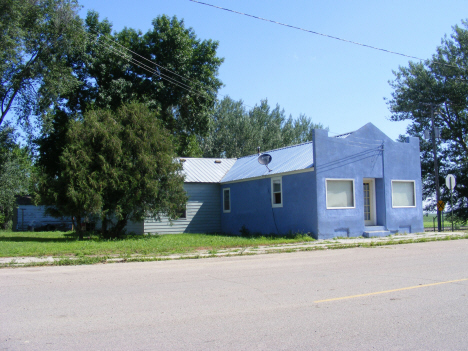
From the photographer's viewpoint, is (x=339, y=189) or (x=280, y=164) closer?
(x=339, y=189)

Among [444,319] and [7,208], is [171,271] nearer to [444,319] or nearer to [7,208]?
[444,319]

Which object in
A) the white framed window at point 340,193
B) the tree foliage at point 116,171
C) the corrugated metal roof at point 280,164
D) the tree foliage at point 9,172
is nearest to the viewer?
the tree foliage at point 116,171

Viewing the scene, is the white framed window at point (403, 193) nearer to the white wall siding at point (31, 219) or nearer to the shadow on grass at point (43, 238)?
the shadow on grass at point (43, 238)

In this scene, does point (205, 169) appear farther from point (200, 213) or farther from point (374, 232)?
point (374, 232)

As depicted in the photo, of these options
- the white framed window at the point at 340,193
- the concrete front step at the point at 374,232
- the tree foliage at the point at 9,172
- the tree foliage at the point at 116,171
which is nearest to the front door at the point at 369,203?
the concrete front step at the point at 374,232

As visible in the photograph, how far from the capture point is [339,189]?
2083 centimetres

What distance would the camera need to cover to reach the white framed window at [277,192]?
22.2 metres

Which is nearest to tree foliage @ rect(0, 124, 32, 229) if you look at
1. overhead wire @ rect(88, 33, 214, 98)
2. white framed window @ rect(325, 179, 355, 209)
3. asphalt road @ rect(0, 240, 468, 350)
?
overhead wire @ rect(88, 33, 214, 98)

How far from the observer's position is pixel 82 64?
97.7ft

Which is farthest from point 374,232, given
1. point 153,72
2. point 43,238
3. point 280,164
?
point 153,72

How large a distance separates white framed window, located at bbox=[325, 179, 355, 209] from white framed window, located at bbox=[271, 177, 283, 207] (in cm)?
265

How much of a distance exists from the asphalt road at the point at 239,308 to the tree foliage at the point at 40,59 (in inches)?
614

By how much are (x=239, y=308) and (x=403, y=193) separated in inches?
726

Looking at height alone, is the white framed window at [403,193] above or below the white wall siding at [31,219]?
above
